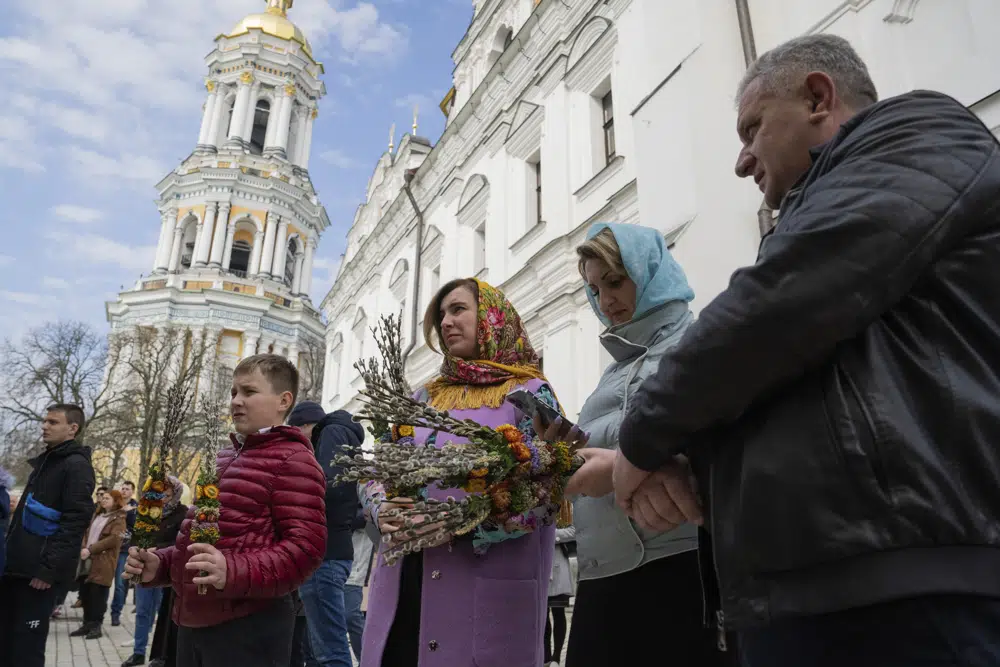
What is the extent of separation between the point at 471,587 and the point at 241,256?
41833mm

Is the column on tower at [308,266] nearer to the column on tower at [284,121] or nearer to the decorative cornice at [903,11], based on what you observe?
the column on tower at [284,121]

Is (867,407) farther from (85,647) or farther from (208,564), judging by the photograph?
(85,647)

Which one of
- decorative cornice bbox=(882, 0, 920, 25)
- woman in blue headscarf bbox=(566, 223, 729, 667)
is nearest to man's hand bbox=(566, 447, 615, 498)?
woman in blue headscarf bbox=(566, 223, 729, 667)

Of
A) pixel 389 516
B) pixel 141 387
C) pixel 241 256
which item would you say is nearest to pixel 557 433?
pixel 389 516

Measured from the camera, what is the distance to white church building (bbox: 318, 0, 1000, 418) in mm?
6184

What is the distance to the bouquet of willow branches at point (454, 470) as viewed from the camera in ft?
4.68

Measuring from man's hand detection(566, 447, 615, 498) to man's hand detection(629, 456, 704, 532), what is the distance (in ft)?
0.45

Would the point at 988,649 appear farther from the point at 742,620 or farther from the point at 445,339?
the point at 445,339

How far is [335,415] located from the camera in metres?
4.58

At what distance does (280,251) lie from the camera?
131ft

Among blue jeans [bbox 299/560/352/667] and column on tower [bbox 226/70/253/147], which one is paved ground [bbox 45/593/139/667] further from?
column on tower [bbox 226/70/253/147]

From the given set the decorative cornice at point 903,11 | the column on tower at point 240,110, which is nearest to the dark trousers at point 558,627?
the decorative cornice at point 903,11

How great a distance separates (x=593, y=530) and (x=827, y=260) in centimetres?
137

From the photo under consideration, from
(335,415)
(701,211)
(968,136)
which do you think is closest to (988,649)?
(968,136)
